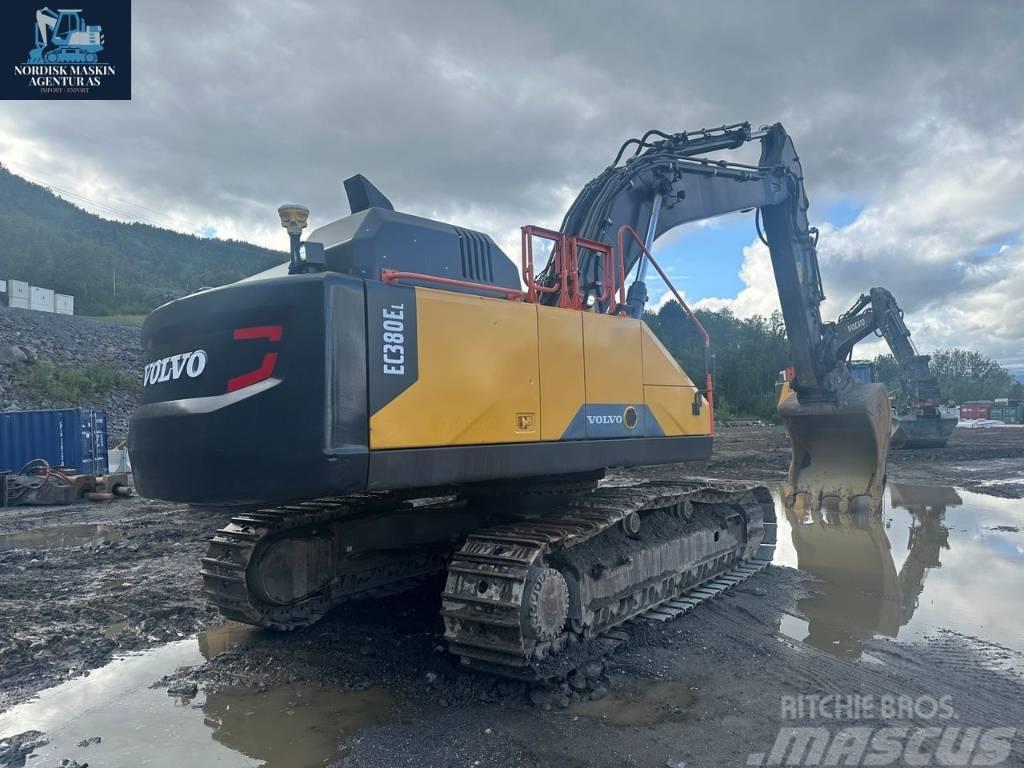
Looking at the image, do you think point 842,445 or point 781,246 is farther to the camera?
point 842,445

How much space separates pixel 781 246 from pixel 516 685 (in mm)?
7437

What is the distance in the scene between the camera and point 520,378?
4211mm

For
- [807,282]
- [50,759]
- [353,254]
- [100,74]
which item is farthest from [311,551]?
[100,74]

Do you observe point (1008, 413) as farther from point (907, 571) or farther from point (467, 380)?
point (467, 380)

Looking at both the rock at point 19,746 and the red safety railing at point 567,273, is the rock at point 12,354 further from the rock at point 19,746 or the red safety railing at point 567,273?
the red safety railing at point 567,273

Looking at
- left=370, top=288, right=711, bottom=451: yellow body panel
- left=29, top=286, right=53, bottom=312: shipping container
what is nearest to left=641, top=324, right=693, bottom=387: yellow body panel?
left=370, top=288, right=711, bottom=451: yellow body panel

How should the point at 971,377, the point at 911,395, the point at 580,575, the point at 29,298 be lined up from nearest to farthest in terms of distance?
the point at 580,575
the point at 911,395
the point at 29,298
the point at 971,377

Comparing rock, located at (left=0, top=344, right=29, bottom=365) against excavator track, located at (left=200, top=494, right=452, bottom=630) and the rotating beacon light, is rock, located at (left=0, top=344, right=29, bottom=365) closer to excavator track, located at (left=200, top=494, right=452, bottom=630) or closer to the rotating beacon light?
excavator track, located at (left=200, top=494, right=452, bottom=630)

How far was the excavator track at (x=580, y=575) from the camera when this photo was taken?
3975 mm

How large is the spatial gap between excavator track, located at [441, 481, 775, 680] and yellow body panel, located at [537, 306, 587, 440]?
0.70m

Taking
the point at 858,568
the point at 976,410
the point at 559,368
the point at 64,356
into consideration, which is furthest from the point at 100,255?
the point at 976,410

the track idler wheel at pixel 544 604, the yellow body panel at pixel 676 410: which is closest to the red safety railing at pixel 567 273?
the yellow body panel at pixel 676 410

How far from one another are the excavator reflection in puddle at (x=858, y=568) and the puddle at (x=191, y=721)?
3429 mm

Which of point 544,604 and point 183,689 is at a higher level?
point 544,604
